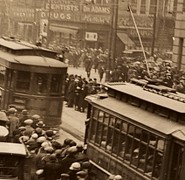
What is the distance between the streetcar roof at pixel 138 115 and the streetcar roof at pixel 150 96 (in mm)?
223

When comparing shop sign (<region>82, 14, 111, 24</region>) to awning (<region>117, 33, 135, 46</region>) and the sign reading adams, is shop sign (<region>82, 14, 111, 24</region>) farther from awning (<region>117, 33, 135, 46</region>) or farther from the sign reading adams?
awning (<region>117, 33, 135, 46</region>)

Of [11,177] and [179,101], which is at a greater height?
[179,101]

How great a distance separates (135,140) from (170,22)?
4282cm

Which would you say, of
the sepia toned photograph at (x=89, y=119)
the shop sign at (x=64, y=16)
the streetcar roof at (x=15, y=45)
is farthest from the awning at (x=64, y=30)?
the streetcar roof at (x=15, y=45)

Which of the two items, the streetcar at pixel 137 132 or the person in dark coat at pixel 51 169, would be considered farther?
the person in dark coat at pixel 51 169

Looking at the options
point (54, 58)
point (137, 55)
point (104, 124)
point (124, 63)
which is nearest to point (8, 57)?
point (54, 58)

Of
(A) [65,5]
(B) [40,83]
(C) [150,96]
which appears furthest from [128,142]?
(A) [65,5]

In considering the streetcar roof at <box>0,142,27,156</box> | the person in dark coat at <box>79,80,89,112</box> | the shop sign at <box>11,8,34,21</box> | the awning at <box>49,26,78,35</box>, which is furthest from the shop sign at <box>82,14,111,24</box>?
the streetcar roof at <box>0,142,27,156</box>

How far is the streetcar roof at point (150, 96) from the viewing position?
1216 centimetres

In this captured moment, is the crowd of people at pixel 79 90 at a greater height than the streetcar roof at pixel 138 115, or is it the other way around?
the streetcar roof at pixel 138 115

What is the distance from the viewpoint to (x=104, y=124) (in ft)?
46.9

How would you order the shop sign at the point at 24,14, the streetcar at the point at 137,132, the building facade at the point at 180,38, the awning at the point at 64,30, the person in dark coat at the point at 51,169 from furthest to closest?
the shop sign at the point at 24,14
the awning at the point at 64,30
the building facade at the point at 180,38
the person in dark coat at the point at 51,169
the streetcar at the point at 137,132

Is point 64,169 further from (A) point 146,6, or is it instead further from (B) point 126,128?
(A) point 146,6

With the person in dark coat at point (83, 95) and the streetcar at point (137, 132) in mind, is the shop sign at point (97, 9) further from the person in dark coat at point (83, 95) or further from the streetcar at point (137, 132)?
the streetcar at point (137, 132)
